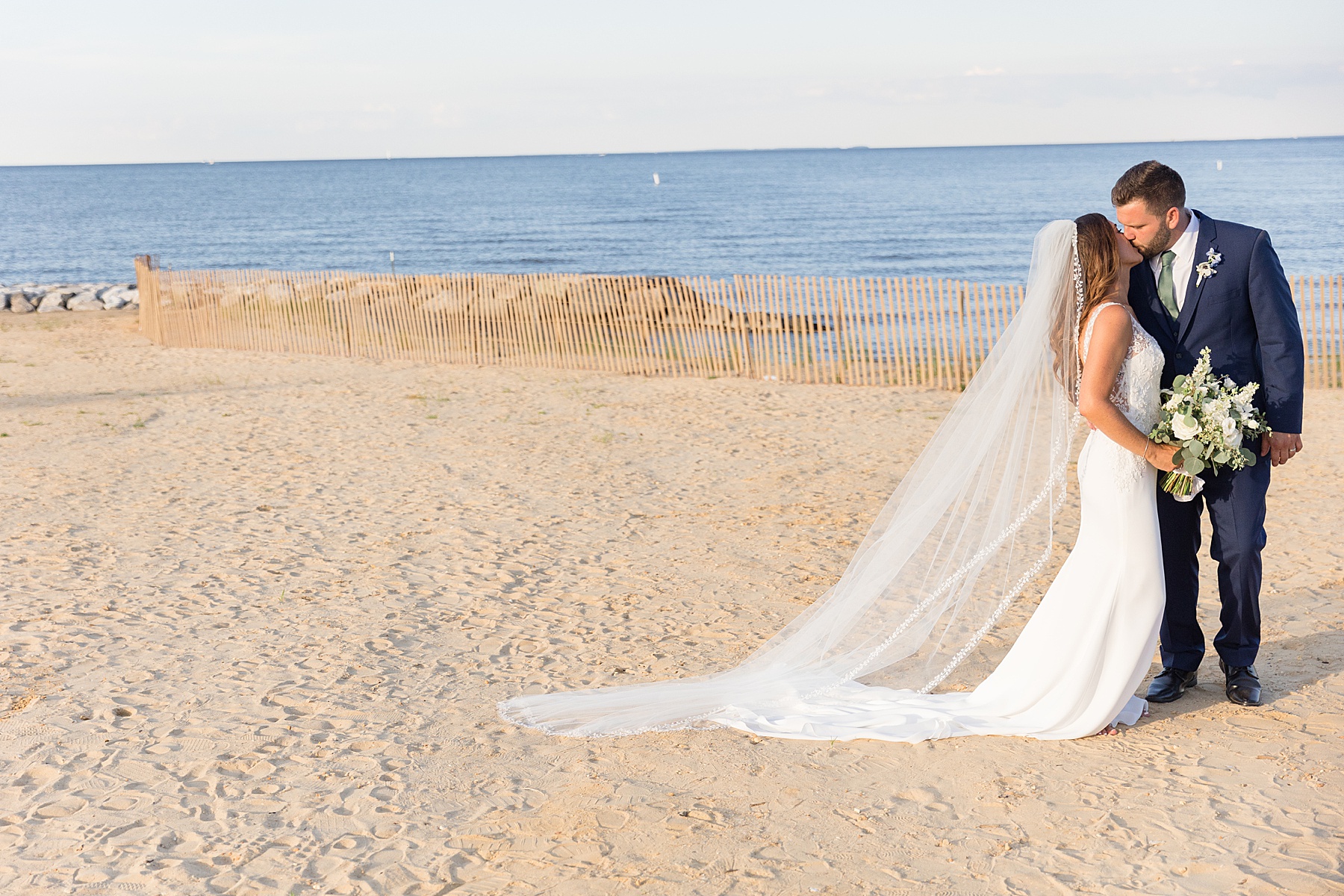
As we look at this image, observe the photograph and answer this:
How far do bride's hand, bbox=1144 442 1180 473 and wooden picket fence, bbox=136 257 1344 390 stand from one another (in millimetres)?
8743

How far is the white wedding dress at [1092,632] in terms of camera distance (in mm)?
4070

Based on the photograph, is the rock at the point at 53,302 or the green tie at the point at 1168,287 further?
the rock at the point at 53,302

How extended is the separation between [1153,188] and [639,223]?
54370 millimetres

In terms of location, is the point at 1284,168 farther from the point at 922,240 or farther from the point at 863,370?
the point at 863,370

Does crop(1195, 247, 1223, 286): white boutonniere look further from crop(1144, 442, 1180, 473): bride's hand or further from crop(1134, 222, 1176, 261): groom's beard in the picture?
crop(1144, 442, 1180, 473): bride's hand

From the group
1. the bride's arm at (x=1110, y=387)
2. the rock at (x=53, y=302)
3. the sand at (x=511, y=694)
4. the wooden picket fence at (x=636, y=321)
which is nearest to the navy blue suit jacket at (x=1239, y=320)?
the bride's arm at (x=1110, y=387)

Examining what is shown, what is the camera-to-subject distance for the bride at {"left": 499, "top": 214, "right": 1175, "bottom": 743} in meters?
4.07

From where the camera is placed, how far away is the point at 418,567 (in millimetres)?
6727

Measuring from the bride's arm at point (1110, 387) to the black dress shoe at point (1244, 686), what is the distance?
3.42ft

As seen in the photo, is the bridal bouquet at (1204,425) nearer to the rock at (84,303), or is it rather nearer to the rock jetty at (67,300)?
the rock jetty at (67,300)

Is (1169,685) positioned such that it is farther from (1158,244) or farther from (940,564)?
(1158,244)

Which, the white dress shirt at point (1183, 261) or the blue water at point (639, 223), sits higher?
the blue water at point (639, 223)

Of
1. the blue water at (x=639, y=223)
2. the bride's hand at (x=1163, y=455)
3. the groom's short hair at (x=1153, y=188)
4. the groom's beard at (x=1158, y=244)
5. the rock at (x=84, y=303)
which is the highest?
the blue water at (x=639, y=223)

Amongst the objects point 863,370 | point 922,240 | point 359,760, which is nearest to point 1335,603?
point 359,760
